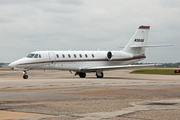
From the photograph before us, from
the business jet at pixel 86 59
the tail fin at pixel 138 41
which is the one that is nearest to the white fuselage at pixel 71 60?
the business jet at pixel 86 59

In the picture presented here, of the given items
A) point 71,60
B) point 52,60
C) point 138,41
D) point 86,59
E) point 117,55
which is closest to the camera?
point 52,60

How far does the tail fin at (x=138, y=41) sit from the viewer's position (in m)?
43.3

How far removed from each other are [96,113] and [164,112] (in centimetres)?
230

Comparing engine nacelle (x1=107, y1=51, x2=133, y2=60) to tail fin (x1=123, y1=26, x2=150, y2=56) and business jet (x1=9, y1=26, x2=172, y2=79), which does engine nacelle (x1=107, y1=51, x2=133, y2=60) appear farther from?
tail fin (x1=123, y1=26, x2=150, y2=56)

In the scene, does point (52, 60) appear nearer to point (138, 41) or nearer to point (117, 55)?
point (117, 55)

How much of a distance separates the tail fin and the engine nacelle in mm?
780

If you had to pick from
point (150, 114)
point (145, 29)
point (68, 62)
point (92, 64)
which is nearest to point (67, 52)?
point (68, 62)

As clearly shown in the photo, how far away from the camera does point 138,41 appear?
43.8 meters

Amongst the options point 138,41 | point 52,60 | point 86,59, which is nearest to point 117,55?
point 138,41

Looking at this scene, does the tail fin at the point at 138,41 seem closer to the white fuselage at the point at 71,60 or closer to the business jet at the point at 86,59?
the business jet at the point at 86,59

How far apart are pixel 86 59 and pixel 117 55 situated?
15.5ft

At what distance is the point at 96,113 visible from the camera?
10.2 m

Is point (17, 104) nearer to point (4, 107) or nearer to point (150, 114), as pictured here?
point (4, 107)

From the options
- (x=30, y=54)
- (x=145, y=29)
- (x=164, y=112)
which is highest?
(x=145, y=29)
